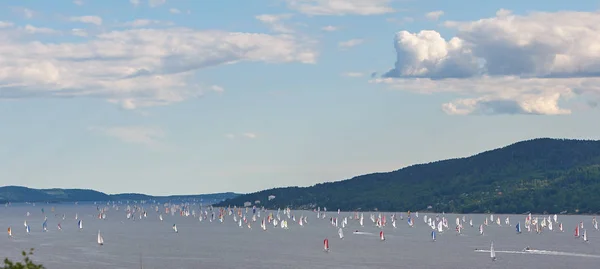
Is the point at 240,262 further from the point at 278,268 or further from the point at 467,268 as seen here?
the point at 467,268

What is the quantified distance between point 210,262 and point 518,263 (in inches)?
2384

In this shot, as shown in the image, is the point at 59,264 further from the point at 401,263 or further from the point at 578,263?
the point at 578,263

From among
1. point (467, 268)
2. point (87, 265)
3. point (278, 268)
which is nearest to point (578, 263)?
point (467, 268)

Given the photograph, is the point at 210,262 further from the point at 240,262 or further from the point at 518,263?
the point at 518,263

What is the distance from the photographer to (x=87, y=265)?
189375mm

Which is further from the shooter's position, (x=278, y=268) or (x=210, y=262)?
(x=210, y=262)

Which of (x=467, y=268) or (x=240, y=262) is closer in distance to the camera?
(x=467, y=268)

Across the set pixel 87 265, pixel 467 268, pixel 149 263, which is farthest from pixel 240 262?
pixel 467 268

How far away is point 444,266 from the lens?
615ft

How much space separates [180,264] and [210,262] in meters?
7.64

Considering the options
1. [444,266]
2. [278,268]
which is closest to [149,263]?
[278,268]

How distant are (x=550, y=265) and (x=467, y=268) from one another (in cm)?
1753

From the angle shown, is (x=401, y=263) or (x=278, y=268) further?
(x=401, y=263)

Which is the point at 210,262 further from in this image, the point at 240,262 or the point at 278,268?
the point at 278,268
